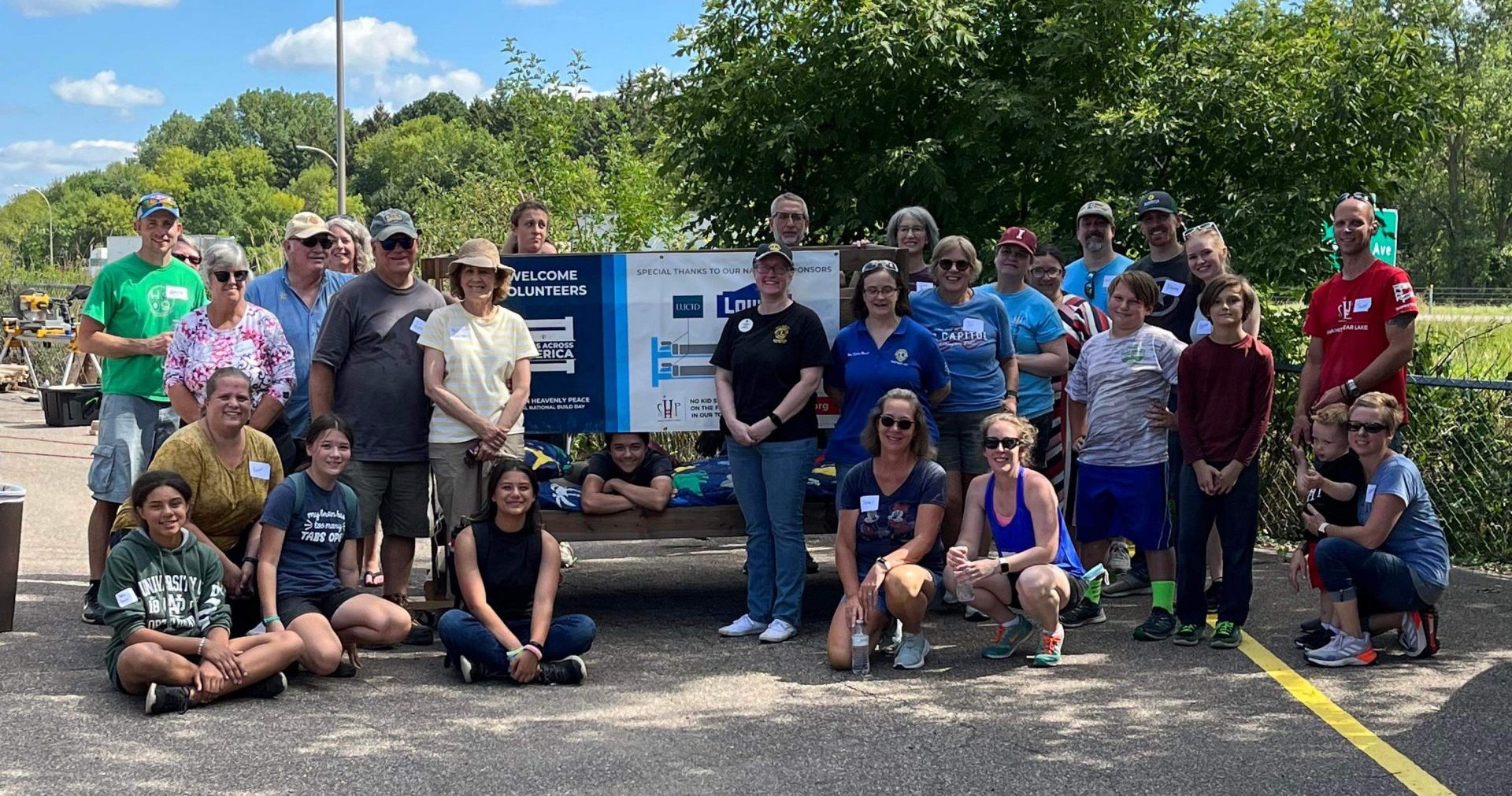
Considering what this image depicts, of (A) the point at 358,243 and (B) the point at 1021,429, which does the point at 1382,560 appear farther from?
(A) the point at 358,243

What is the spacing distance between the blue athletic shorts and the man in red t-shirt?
79 centimetres

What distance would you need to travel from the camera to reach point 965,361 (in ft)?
25.0

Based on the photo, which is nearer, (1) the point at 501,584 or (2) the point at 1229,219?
(1) the point at 501,584

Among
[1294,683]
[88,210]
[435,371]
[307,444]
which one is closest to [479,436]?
[435,371]

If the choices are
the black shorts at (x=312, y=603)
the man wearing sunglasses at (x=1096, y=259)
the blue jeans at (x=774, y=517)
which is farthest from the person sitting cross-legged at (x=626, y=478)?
the man wearing sunglasses at (x=1096, y=259)

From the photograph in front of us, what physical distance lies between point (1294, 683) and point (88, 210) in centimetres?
11542

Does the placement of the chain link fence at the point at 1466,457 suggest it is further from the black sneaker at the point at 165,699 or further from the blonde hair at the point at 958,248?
the black sneaker at the point at 165,699

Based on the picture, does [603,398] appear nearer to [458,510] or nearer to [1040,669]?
[458,510]

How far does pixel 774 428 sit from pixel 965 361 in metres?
1.09

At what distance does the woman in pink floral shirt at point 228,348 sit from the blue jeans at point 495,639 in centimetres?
166

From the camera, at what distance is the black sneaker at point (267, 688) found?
6.11 metres

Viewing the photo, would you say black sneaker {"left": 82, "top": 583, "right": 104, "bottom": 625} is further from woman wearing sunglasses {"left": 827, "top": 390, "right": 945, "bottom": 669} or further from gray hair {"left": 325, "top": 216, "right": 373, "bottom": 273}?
woman wearing sunglasses {"left": 827, "top": 390, "right": 945, "bottom": 669}

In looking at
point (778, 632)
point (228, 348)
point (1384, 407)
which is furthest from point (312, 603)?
point (1384, 407)

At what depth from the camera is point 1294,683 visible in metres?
6.23
